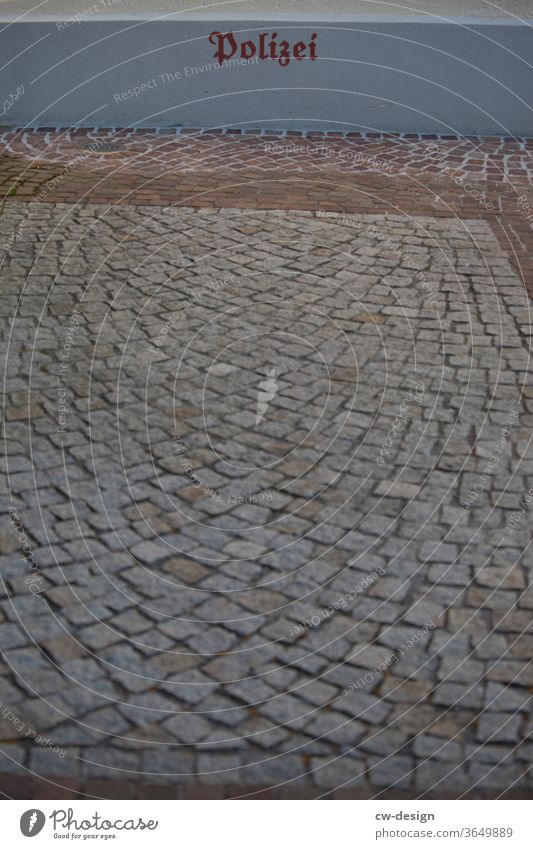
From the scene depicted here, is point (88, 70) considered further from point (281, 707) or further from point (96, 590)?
point (281, 707)

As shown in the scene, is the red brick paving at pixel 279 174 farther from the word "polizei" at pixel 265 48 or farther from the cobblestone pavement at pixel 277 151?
the word "polizei" at pixel 265 48

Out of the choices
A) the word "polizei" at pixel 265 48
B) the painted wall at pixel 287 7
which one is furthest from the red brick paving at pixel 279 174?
the painted wall at pixel 287 7

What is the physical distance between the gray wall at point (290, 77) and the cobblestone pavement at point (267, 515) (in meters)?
2.95

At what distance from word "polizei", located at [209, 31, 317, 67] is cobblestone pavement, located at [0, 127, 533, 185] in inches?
27.4

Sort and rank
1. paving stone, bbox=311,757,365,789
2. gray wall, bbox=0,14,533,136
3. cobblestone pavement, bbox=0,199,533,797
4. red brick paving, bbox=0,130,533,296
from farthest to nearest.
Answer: gray wall, bbox=0,14,533,136 → red brick paving, bbox=0,130,533,296 → cobblestone pavement, bbox=0,199,533,797 → paving stone, bbox=311,757,365,789

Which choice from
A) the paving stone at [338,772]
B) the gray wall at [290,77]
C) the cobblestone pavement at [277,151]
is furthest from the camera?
the gray wall at [290,77]

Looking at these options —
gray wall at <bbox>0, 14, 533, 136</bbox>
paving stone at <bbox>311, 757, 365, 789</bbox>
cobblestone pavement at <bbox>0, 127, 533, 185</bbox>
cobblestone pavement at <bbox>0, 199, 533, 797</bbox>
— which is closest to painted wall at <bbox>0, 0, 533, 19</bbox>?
gray wall at <bbox>0, 14, 533, 136</bbox>

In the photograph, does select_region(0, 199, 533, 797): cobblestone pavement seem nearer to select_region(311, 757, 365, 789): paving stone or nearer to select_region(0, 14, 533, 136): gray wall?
select_region(311, 757, 365, 789): paving stone

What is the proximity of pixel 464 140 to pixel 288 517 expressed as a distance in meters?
6.34

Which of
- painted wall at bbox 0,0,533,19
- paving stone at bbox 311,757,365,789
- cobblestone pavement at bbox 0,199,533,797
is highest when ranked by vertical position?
painted wall at bbox 0,0,533,19

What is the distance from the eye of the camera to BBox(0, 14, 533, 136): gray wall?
30.9 ft

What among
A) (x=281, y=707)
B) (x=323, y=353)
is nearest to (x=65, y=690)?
(x=281, y=707)

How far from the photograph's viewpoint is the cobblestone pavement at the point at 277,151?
29.1ft

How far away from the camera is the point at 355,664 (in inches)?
147
